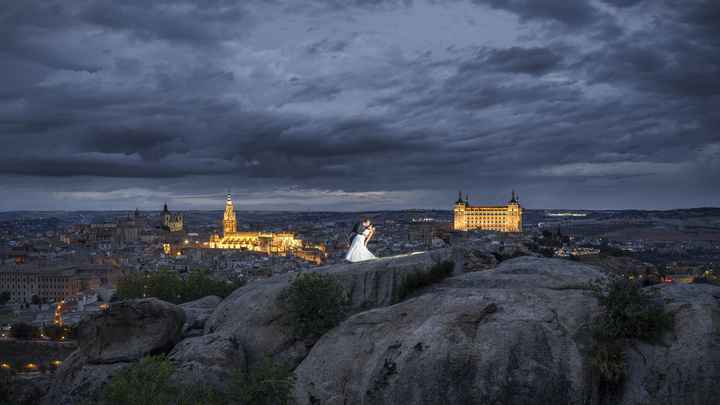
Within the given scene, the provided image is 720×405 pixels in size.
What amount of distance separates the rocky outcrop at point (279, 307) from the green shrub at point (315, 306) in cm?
73

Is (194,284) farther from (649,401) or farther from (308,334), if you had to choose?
(649,401)

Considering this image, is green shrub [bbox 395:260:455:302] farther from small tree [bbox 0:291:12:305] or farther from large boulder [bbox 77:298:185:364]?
small tree [bbox 0:291:12:305]

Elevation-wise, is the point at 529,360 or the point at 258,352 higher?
the point at 529,360

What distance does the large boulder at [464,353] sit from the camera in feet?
54.4

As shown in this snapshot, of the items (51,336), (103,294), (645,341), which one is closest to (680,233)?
(103,294)

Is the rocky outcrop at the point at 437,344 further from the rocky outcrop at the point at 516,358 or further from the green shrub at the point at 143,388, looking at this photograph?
the green shrub at the point at 143,388

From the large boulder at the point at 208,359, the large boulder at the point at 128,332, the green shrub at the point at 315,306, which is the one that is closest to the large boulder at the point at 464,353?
the green shrub at the point at 315,306

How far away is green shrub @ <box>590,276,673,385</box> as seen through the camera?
17.0 m

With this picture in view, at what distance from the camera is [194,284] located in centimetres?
5916

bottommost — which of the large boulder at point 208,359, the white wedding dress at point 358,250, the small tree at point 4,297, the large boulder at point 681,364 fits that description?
the small tree at point 4,297

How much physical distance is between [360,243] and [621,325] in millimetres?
15580

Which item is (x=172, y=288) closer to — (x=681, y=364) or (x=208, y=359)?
(x=208, y=359)

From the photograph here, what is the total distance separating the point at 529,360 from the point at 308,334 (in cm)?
1054

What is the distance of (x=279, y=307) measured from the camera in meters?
26.8
